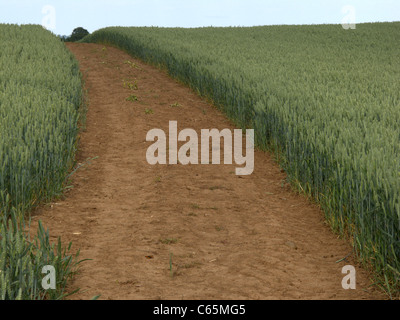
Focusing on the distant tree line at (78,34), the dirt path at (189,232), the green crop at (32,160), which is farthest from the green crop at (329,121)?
the distant tree line at (78,34)

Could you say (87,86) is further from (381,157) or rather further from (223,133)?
(381,157)

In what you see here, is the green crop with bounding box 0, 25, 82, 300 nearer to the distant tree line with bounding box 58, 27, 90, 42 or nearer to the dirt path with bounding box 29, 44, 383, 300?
the dirt path with bounding box 29, 44, 383, 300

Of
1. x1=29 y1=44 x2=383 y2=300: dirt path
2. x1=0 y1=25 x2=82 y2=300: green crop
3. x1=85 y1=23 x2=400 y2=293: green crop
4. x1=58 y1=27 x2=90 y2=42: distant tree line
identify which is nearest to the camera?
x1=0 y1=25 x2=82 y2=300: green crop

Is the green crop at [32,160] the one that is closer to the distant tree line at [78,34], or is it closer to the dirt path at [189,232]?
the dirt path at [189,232]

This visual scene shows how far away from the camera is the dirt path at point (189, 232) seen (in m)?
4.61

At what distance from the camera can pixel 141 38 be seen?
861 inches

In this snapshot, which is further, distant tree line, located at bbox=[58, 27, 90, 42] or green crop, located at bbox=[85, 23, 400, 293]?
distant tree line, located at bbox=[58, 27, 90, 42]

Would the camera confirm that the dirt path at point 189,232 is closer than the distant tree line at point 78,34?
Yes

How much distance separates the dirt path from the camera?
4.61 meters

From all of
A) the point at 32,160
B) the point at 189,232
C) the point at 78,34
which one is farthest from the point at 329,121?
the point at 78,34

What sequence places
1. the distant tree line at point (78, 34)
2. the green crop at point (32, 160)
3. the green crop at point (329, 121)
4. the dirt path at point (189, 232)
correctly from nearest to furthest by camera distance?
the green crop at point (32, 160) < the dirt path at point (189, 232) < the green crop at point (329, 121) < the distant tree line at point (78, 34)

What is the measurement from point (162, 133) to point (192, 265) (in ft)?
18.1

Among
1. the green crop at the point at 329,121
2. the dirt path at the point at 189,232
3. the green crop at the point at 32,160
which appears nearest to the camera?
the green crop at the point at 32,160

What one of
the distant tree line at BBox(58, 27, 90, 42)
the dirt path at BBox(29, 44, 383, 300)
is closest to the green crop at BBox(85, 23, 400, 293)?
the dirt path at BBox(29, 44, 383, 300)
